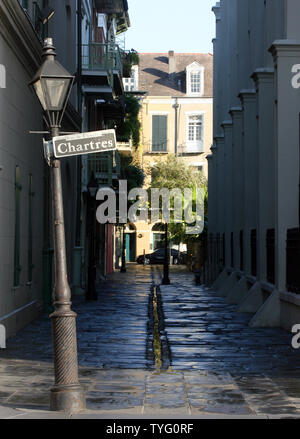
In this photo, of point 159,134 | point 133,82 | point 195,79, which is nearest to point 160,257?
point 159,134

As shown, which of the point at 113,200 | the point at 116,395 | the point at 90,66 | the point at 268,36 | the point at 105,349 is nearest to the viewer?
the point at 116,395

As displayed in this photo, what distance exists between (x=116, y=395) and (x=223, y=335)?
634cm

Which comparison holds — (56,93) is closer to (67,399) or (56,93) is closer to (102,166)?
(67,399)

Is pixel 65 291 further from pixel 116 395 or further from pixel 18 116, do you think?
pixel 18 116

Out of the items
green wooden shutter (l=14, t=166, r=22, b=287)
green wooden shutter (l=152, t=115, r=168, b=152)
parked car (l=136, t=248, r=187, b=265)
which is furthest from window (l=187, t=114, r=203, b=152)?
green wooden shutter (l=14, t=166, r=22, b=287)

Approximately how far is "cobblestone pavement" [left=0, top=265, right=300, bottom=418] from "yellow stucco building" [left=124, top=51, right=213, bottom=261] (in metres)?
48.0

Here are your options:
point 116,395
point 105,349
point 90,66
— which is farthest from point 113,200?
point 116,395

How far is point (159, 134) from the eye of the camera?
2687 inches

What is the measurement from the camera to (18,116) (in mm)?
16188

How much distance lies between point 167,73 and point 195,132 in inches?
285

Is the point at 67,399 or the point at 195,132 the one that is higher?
the point at 195,132

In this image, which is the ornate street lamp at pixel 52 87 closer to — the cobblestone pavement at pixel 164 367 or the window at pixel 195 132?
the cobblestone pavement at pixel 164 367

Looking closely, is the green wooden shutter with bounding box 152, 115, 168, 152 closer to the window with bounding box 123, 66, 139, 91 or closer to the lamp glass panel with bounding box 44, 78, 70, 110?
the window with bounding box 123, 66, 139, 91

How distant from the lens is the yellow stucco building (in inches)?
2655
